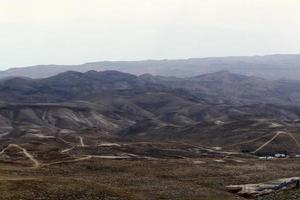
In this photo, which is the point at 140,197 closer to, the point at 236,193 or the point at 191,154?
the point at 236,193

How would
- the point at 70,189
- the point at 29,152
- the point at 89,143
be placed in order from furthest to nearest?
the point at 89,143 < the point at 29,152 < the point at 70,189

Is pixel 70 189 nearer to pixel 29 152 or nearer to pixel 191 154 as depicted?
pixel 29 152

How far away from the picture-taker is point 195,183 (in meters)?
76.5

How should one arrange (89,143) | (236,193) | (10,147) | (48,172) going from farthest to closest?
1. (89,143)
2. (10,147)
3. (48,172)
4. (236,193)

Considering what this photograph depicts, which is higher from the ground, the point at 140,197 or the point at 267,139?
the point at 140,197

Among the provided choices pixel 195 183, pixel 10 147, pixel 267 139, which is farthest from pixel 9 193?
pixel 267 139

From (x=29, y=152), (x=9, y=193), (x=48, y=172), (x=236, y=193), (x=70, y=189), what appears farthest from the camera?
(x=29, y=152)

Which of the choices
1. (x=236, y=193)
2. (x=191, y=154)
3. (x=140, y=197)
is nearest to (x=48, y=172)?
(x=140, y=197)

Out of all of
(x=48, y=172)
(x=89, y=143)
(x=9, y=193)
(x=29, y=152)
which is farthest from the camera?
(x=89, y=143)

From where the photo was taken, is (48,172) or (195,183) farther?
(48,172)

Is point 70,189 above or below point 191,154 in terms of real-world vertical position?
above

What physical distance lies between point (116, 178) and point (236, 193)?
17265mm

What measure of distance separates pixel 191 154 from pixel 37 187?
7997 centimetres

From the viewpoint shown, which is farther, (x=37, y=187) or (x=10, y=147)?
(x=10, y=147)
